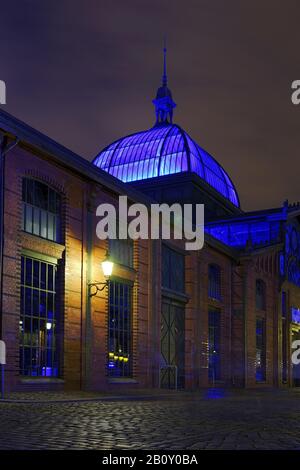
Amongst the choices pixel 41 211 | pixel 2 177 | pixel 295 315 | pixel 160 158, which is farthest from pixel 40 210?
pixel 295 315

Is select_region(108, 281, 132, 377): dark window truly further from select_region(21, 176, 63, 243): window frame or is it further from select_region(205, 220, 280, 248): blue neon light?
select_region(205, 220, 280, 248): blue neon light

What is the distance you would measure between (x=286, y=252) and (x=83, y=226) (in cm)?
A: 2804

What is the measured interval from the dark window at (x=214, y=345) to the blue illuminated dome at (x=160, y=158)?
1217cm

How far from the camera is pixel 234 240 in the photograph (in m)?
46.6

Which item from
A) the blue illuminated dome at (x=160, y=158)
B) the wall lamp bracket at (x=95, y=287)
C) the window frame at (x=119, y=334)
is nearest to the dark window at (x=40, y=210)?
the wall lamp bracket at (x=95, y=287)

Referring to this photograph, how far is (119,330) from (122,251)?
311 cm

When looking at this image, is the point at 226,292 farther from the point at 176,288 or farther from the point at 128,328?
the point at 128,328

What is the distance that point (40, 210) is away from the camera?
21438mm

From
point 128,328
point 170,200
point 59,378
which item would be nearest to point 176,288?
point 128,328

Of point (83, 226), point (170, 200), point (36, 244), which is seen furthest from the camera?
point (170, 200)

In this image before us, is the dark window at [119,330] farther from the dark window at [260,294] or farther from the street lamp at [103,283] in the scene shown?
the dark window at [260,294]

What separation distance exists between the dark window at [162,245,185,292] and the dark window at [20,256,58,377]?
9.68 metres

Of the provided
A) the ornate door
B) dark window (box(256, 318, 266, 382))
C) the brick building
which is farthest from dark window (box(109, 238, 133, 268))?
dark window (box(256, 318, 266, 382))

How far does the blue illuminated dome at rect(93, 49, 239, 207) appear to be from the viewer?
153 feet
